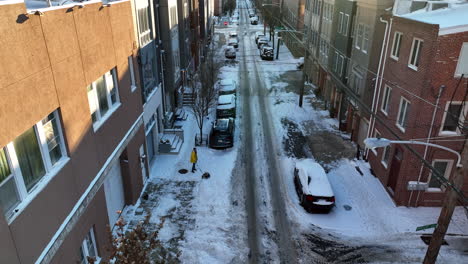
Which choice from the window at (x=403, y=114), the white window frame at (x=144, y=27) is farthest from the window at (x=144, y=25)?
the window at (x=403, y=114)

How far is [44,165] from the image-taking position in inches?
354

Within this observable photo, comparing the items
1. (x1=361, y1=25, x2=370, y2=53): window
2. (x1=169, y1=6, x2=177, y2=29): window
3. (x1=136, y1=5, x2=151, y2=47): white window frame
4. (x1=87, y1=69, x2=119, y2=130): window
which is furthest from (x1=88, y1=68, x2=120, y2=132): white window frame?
(x1=361, y1=25, x2=370, y2=53): window

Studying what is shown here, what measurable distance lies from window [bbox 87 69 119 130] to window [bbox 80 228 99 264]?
3821 mm

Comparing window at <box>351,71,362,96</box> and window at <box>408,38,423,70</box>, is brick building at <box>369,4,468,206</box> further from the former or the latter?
window at <box>351,71,362,96</box>

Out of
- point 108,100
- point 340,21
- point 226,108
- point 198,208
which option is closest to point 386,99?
point 340,21

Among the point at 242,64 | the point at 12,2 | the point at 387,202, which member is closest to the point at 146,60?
the point at 12,2

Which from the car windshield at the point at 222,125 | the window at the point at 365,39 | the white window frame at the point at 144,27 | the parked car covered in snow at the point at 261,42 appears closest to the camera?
the white window frame at the point at 144,27

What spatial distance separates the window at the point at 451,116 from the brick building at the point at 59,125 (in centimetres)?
1435

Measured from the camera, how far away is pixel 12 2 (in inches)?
285

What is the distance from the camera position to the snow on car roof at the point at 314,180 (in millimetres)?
16141

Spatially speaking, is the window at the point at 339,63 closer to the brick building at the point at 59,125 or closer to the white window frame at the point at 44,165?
the brick building at the point at 59,125

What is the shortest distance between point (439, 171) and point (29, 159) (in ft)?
56.2

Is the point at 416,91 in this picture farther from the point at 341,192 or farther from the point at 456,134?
the point at 341,192

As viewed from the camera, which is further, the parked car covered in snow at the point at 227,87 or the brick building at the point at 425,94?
the parked car covered in snow at the point at 227,87
